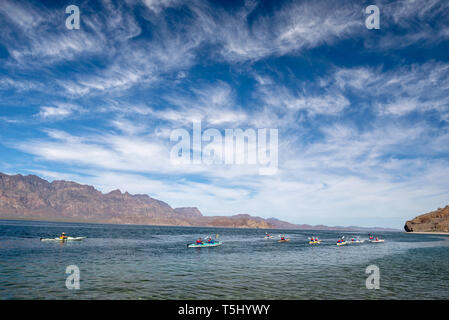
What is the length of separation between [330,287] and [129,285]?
2101cm

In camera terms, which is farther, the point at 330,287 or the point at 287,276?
the point at 287,276

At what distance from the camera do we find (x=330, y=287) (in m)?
28.5

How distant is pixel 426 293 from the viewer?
2700 centimetres
